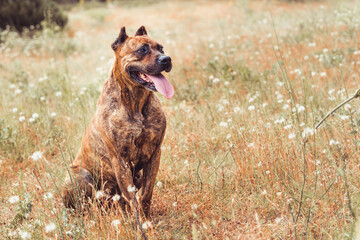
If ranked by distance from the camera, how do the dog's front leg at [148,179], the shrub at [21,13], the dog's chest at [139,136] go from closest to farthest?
1. the dog's chest at [139,136]
2. the dog's front leg at [148,179]
3. the shrub at [21,13]

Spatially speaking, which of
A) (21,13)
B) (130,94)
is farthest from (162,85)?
(21,13)

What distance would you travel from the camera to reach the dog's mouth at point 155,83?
2449 mm

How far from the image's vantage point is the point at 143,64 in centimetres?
248

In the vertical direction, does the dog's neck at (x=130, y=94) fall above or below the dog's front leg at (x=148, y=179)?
above

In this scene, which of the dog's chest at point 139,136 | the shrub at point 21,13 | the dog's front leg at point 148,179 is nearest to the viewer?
the dog's chest at point 139,136

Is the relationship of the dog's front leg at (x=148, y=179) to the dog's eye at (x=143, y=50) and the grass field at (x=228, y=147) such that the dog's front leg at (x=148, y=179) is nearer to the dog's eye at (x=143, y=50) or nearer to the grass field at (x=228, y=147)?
the grass field at (x=228, y=147)

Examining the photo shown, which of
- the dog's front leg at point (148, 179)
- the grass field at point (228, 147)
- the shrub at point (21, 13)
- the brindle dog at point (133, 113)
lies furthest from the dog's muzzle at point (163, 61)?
the shrub at point (21, 13)

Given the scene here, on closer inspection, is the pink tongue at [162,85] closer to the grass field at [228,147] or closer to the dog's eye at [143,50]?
the dog's eye at [143,50]

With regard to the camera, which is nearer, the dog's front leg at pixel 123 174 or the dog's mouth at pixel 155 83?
the dog's mouth at pixel 155 83

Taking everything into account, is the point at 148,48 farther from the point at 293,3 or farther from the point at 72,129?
the point at 293,3

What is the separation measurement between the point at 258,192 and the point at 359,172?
81 centimetres

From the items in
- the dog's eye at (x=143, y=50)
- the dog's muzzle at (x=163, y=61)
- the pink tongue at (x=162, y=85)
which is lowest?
the pink tongue at (x=162, y=85)

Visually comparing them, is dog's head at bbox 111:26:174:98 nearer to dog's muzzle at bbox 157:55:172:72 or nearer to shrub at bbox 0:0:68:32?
dog's muzzle at bbox 157:55:172:72

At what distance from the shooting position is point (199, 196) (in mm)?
2951
